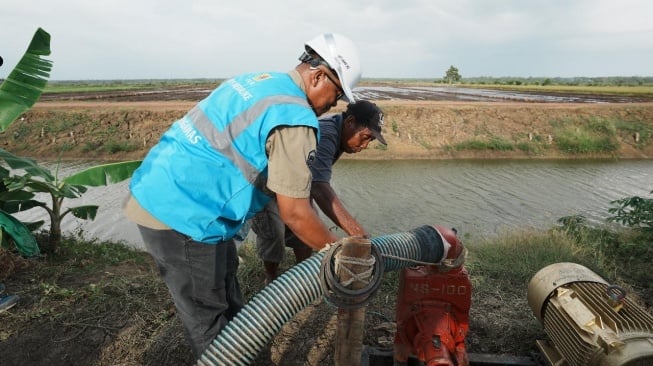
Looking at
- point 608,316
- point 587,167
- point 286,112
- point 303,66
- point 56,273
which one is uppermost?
point 303,66

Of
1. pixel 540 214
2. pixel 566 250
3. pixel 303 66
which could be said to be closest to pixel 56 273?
pixel 303 66

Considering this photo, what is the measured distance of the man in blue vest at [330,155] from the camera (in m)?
2.62

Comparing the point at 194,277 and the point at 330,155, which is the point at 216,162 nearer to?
the point at 194,277

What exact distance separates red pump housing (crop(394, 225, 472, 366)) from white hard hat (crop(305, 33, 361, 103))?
3.17 feet

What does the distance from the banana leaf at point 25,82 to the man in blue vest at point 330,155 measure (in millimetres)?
2500

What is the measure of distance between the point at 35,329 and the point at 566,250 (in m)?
5.46

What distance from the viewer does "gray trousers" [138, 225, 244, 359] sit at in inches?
72.9

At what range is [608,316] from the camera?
7.06 ft

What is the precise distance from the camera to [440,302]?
7.23ft

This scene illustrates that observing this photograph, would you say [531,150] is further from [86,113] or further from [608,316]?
[86,113]

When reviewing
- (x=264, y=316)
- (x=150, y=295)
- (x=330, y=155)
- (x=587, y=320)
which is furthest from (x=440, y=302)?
(x=150, y=295)

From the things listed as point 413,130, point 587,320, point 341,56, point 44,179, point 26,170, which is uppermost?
→ point 341,56

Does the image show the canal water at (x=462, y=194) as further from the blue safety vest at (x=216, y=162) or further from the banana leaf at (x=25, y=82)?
the blue safety vest at (x=216, y=162)

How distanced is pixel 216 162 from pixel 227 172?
0.21 feet
